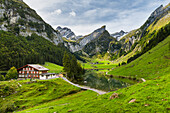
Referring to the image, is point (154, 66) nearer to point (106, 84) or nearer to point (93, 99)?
point (106, 84)

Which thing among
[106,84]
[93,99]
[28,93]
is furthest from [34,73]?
[93,99]

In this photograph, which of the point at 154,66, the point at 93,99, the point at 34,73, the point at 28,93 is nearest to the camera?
the point at 93,99

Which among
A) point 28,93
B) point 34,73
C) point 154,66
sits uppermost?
point 154,66

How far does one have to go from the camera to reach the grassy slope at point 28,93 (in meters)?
37.1

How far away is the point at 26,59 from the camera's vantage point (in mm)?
136250

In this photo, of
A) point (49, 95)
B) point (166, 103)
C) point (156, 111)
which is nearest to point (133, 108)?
point (156, 111)

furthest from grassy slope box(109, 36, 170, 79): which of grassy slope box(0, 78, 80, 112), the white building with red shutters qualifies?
the white building with red shutters

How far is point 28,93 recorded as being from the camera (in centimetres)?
4381

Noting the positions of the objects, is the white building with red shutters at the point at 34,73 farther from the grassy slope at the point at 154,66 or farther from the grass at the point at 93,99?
the grassy slope at the point at 154,66

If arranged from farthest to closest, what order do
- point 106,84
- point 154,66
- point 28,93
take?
1. point 154,66
2. point 106,84
3. point 28,93

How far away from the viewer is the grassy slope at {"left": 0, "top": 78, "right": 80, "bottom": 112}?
37.1 meters

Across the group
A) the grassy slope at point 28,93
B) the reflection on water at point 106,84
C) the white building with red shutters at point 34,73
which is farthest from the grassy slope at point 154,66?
the white building with red shutters at point 34,73

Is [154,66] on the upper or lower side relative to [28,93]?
upper

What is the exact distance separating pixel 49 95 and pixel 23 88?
41.3ft
